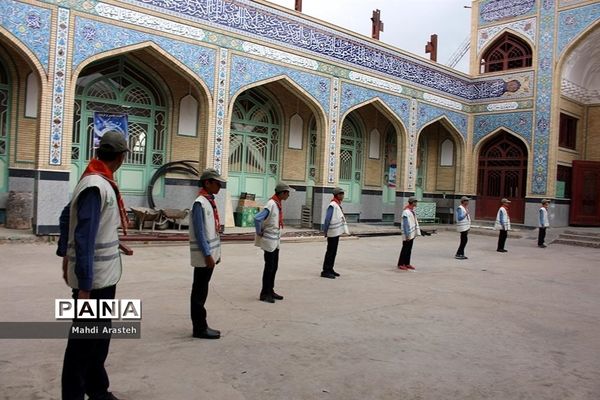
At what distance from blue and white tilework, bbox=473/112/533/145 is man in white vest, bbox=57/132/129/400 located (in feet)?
54.4

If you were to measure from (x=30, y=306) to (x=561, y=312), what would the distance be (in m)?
5.65

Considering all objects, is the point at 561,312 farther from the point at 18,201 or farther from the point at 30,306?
the point at 18,201

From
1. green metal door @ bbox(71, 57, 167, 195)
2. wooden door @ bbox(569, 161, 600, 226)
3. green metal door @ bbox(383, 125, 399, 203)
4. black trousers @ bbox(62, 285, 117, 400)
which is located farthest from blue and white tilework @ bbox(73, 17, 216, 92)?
wooden door @ bbox(569, 161, 600, 226)

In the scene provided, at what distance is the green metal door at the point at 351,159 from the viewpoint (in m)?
16.8

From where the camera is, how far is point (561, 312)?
5715 mm

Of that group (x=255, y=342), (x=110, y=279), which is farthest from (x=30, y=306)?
(x=110, y=279)

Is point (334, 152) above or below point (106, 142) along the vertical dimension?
above

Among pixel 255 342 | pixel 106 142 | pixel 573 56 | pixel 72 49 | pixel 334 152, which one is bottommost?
pixel 255 342

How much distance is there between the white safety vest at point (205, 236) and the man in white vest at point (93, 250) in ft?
3.85

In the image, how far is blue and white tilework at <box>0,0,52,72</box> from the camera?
28.8 feet

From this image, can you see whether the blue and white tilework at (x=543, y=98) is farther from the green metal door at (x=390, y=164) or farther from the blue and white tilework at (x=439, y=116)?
the green metal door at (x=390, y=164)

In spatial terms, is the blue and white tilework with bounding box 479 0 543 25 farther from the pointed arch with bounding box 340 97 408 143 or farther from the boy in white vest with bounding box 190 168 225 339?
the boy in white vest with bounding box 190 168 225 339

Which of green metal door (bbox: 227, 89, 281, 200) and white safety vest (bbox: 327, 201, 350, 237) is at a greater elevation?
green metal door (bbox: 227, 89, 281, 200)

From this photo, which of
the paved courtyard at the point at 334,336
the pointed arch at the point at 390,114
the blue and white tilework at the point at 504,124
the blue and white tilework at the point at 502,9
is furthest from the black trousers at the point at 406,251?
the blue and white tilework at the point at 502,9
